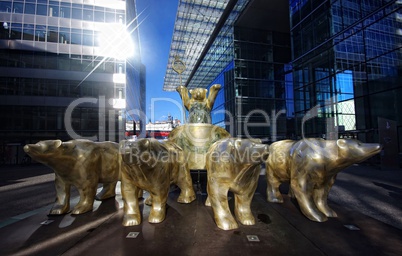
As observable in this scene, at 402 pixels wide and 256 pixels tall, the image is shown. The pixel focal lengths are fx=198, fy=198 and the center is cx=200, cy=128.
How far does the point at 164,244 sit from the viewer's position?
2.62 meters

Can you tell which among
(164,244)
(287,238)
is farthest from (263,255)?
(164,244)

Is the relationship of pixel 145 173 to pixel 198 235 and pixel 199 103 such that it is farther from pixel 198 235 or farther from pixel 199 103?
pixel 199 103

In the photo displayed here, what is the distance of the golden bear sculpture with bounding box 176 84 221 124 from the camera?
545 centimetres

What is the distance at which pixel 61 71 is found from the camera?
2105 centimetres

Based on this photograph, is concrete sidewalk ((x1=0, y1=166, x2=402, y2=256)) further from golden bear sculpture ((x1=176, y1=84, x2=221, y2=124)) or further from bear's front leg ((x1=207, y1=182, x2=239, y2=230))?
golden bear sculpture ((x1=176, y1=84, x2=221, y2=124))

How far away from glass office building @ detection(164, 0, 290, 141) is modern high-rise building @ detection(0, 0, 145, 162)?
9304 millimetres

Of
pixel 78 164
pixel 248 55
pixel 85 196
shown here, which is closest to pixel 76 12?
pixel 248 55

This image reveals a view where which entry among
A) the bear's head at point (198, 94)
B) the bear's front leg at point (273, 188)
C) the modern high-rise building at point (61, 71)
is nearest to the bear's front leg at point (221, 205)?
the bear's front leg at point (273, 188)

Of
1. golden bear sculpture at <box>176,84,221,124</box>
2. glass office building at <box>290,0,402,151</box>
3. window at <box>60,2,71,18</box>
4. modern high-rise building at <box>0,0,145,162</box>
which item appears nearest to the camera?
golden bear sculpture at <box>176,84,221,124</box>

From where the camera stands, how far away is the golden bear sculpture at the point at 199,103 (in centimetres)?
545

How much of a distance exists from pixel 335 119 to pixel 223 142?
54.5 ft

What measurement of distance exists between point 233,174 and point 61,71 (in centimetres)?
2465

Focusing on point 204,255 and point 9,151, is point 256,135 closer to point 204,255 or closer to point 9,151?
point 204,255

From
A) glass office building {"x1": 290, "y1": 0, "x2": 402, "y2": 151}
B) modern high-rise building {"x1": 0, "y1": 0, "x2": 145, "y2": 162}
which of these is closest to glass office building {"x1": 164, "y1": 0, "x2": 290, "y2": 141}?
glass office building {"x1": 290, "y1": 0, "x2": 402, "y2": 151}
